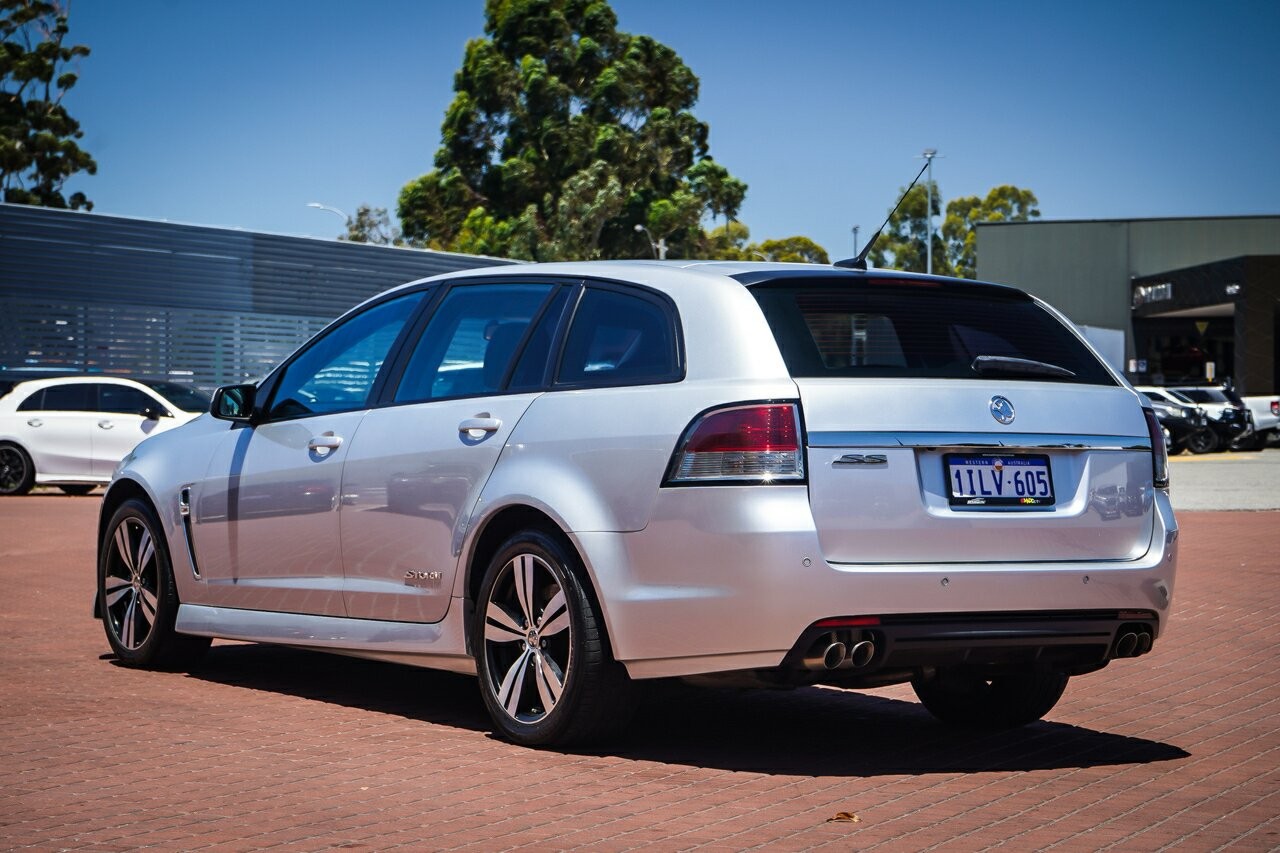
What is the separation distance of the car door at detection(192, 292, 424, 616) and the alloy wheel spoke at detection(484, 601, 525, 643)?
1001 millimetres

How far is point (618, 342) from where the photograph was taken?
6.13 m

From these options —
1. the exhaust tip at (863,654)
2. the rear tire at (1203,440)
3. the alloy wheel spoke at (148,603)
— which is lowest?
the rear tire at (1203,440)

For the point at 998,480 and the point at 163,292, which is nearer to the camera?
the point at 998,480

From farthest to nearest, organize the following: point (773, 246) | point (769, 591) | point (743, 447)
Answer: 1. point (773, 246)
2. point (743, 447)
3. point (769, 591)

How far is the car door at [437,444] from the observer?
6363 mm

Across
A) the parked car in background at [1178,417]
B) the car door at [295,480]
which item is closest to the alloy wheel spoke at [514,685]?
the car door at [295,480]

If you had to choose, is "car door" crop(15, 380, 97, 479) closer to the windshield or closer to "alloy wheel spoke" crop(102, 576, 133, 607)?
the windshield

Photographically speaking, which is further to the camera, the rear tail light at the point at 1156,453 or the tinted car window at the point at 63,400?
the tinted car window at the point at 63,400

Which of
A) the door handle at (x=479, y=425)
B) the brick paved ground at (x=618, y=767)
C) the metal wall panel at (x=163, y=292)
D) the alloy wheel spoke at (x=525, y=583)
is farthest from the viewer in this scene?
the metal wall panel at (x=163, y=292)

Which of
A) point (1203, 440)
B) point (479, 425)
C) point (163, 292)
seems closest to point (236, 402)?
point (479, 425)

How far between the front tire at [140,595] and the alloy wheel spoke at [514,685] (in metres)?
2.51

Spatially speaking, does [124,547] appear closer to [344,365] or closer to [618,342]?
[344,365]

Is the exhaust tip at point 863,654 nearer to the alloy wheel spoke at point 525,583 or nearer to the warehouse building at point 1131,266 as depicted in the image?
the alloy wheel spoke at point 525,583

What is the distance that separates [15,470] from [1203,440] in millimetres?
27935
